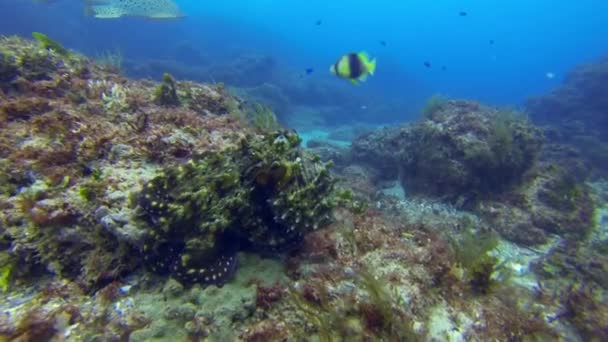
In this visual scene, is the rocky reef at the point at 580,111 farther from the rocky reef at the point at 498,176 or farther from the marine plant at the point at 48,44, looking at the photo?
the marine plant at the point at 48,44

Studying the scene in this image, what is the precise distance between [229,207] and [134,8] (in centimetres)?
668

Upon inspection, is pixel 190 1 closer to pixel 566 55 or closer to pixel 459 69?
pixel 459 69

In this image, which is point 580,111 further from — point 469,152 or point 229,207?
point 229,207

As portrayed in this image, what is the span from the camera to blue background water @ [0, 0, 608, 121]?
35.1 meters

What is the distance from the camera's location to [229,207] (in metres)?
3.19

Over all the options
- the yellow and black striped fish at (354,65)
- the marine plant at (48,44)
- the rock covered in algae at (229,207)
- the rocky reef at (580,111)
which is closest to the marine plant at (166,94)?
the rock covered in algae at (229,207)

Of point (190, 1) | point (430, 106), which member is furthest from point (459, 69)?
point (430, 106)

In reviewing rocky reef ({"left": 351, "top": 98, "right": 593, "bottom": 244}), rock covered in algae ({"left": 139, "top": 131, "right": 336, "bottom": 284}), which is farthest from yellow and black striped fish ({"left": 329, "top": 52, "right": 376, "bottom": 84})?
rock covered in algae ({"left": 139, "top": 131, "right": 336, "bottom": 284})

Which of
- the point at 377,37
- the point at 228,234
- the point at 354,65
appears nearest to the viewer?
the point at 228,234

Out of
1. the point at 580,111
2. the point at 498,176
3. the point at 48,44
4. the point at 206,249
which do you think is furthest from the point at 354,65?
the point at 580,111

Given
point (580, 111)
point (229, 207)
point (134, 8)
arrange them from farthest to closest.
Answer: point (580, 111), point (134, 8), point (229, 207)

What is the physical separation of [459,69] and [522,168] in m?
130

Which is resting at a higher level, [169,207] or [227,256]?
[169,207]

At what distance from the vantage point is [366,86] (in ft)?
143
